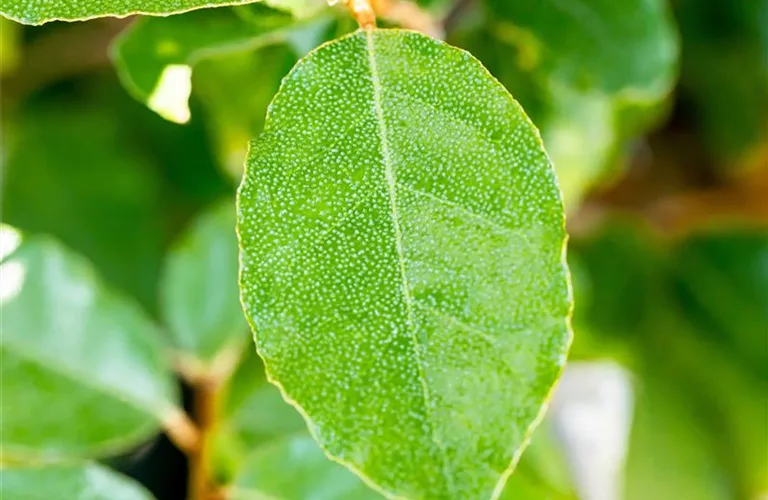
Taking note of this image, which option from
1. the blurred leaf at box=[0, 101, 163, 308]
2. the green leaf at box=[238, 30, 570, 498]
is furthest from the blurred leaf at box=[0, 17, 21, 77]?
the green leaf at box=[238, 30, 570, 498]

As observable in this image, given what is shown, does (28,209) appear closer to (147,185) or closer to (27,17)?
(147,185)

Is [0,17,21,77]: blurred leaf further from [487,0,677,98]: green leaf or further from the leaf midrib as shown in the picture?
the leaf midrib

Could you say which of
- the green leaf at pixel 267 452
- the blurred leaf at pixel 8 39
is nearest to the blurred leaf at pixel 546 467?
the green leaf at pixel 267 452

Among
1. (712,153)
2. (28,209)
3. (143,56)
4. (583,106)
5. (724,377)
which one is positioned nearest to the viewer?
(143,56)

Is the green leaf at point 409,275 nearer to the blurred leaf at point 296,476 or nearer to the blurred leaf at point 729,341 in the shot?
the blurred leaf at point 296,476

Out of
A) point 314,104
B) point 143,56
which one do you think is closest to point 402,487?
point 314,104
